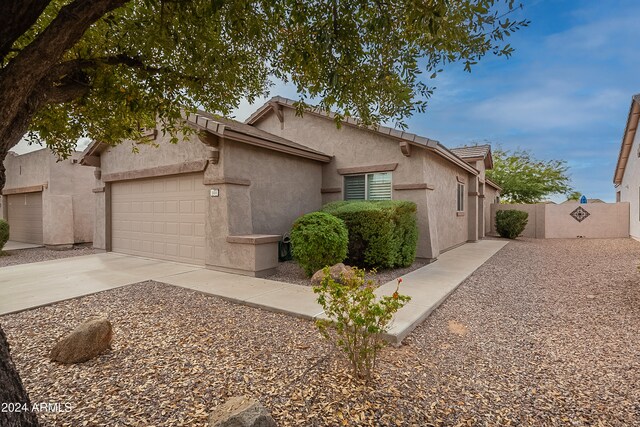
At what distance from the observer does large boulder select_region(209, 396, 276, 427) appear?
2100 millimetres

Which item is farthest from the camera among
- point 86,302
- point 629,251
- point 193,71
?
point 629,251

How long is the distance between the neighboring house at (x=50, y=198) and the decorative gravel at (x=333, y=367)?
31.1 feet

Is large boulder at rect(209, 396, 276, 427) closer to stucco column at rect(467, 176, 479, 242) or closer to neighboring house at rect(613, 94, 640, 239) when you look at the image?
stucco column at rect(467, 176, 479, 242)

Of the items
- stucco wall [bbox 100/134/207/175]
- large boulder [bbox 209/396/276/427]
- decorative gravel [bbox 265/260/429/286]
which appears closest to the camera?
large boulder [bbox 209/396/276/427]

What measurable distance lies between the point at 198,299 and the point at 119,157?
7.47 metres

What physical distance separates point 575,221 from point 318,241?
17.9m

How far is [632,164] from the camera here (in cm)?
1555

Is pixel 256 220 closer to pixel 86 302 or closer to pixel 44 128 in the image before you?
pixel 86 302

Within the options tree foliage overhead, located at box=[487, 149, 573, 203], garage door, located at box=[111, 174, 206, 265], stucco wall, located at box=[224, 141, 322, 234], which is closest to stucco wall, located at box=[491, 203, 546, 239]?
tree foliage overhead, located at box=[487, 149, 573, 203]

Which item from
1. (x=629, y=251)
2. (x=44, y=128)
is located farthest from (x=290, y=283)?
(x=629, y=251)

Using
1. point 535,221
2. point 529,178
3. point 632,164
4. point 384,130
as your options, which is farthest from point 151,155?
point 529,178

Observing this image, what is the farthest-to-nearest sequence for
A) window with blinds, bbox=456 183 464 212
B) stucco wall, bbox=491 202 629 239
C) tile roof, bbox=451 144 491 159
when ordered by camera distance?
stucco wall, bbox=491 202 629 239 → tile roof, bbox=451 144 491 159 → window with blinds, bbox=456 183 464 212

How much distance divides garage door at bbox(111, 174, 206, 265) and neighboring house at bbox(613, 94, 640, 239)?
16746 millimetres

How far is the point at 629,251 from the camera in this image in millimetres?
11281
